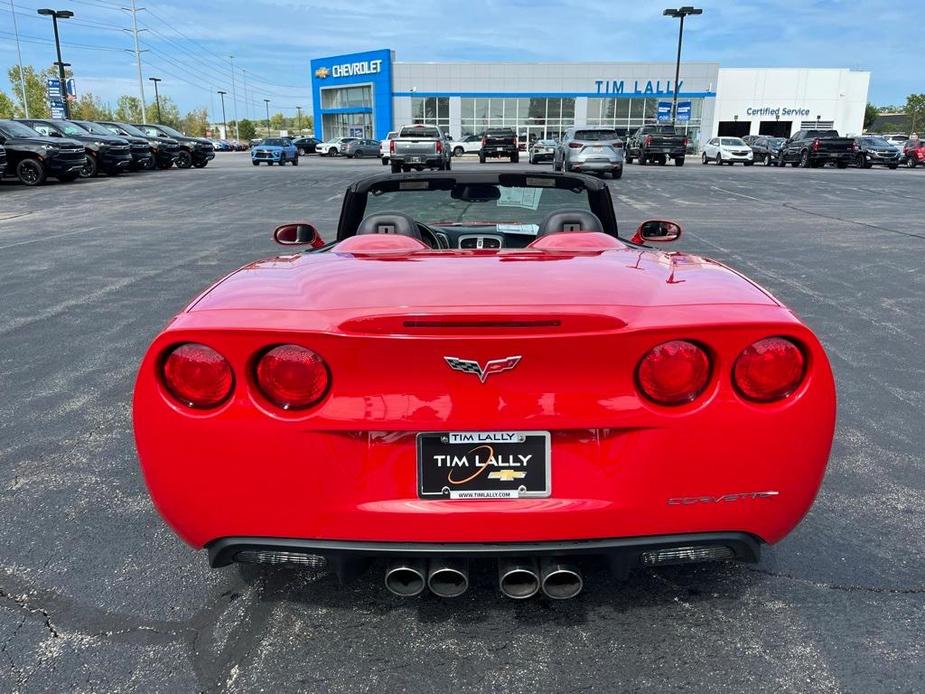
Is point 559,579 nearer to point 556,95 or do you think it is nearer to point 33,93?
point 556,95

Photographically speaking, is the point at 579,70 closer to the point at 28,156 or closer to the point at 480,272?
the point at 28,156

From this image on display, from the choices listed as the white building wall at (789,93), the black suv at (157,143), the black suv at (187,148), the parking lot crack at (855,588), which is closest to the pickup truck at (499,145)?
the black suv at (187,148)

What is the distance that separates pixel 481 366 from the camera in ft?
5.99

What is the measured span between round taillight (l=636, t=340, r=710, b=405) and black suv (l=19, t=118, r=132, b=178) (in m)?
26.8

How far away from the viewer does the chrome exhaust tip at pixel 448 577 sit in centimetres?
199

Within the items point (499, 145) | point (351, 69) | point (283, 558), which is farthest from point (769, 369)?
point (351, 69)

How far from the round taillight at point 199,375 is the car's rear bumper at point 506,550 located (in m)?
0.40

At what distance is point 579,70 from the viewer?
6356cm

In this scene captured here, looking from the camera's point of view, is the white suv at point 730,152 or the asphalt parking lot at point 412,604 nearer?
the asphalt parking lot at point 412,604

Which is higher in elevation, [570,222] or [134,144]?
[134,144]

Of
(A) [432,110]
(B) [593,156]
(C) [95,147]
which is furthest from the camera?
(A) [432,110]

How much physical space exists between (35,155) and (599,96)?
51778mm

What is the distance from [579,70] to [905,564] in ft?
218

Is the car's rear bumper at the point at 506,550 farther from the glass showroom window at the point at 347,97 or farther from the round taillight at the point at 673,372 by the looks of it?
the glass showroom window at the point at 347,97
